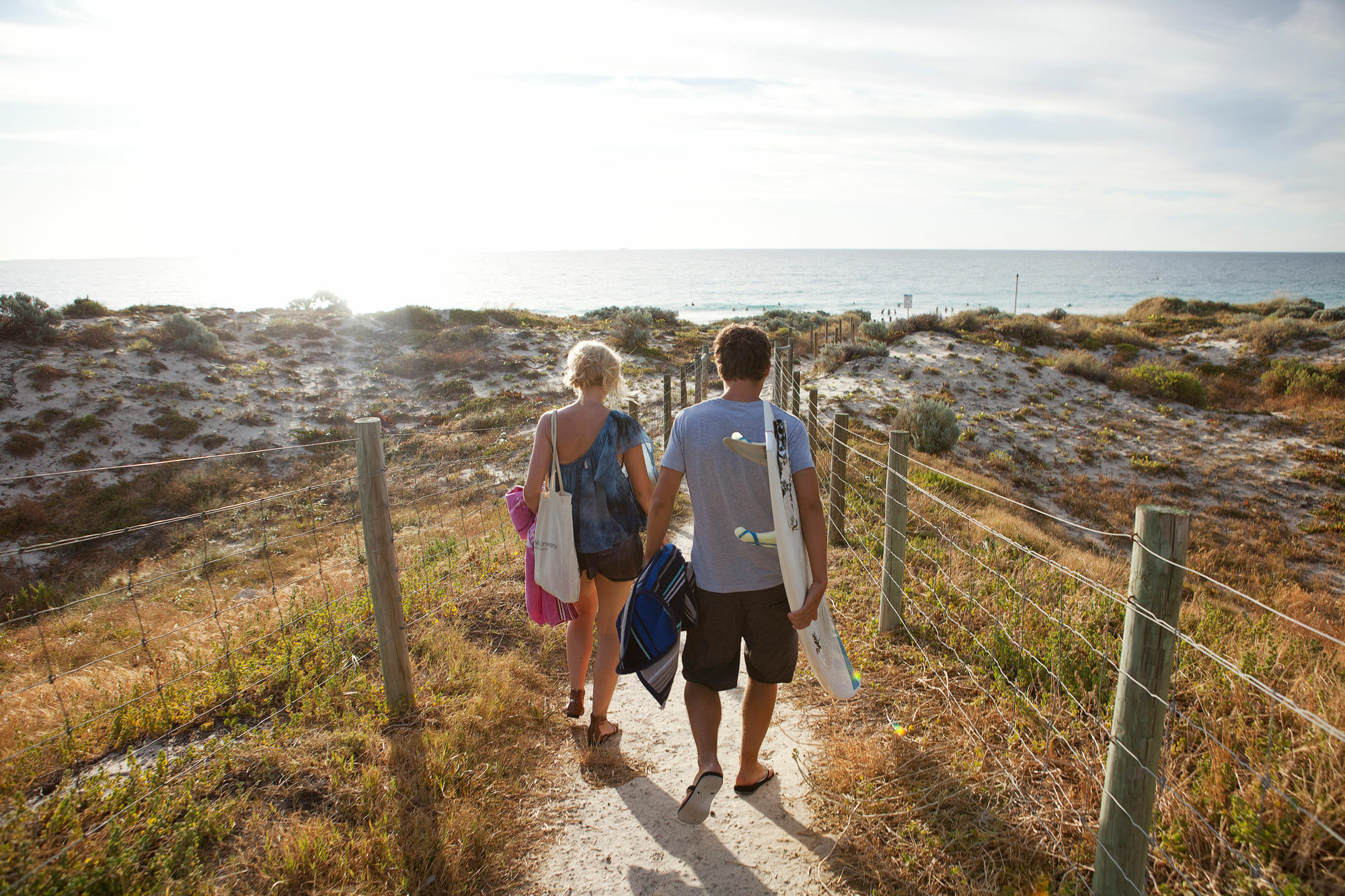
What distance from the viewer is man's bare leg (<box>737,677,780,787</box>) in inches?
122

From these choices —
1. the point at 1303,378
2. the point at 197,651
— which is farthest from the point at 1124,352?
the point at 197,651

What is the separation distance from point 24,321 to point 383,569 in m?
23.5

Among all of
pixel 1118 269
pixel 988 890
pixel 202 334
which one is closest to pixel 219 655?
pixel 988 890

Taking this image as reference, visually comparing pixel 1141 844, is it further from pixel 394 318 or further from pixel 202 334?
pixel 394 318

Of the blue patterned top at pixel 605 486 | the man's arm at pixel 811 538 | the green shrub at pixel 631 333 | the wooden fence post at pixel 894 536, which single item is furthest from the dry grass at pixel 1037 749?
the green shrub at pixel 631 333

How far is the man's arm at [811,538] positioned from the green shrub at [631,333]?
2400 cm

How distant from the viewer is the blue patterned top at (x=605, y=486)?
353 cm

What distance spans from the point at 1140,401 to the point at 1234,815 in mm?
20493

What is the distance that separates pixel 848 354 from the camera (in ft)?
71.7

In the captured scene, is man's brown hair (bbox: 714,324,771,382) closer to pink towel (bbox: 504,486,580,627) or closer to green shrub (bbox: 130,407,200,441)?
pink towel (bbox: 504,486,580,627)

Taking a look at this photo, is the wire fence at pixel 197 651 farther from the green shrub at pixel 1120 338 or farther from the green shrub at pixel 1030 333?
the green shrub at pixel 1120 338

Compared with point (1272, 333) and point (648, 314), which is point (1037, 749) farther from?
point (648, 314)

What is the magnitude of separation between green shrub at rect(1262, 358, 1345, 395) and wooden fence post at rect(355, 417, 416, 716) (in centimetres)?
2519

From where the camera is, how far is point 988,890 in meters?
2.56
